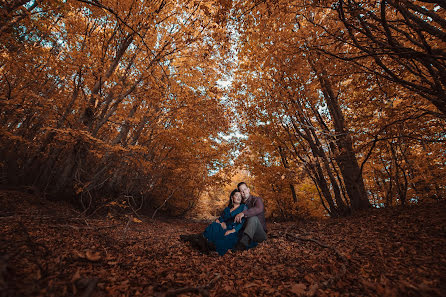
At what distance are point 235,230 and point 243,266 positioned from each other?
104 cm

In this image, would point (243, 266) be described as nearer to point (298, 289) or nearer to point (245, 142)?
point (298, 289)

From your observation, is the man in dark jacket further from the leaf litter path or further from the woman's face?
the leaf litter path

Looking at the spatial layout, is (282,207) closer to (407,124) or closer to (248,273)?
(407,124)

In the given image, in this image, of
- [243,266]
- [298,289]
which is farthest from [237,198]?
[298,289]

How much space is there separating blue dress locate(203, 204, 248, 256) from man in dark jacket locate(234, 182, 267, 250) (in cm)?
13

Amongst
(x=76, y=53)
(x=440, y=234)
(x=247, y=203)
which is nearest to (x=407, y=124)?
(x=440, y=234)

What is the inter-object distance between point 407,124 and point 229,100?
6873 mm

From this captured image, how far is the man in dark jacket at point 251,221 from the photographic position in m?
3.65

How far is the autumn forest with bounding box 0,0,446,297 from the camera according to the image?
201cm

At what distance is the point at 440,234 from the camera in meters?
2.65

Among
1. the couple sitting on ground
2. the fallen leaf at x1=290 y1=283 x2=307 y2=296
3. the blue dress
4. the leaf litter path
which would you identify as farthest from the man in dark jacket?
the fallen leaf at x1=290 y1=283 x2=307 y2=296

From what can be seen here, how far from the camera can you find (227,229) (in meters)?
3.77

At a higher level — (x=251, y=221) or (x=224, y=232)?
(x=251, y=221)

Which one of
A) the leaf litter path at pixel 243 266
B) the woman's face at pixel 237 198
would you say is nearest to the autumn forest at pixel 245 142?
the leaf litter path at pixel 243 266
